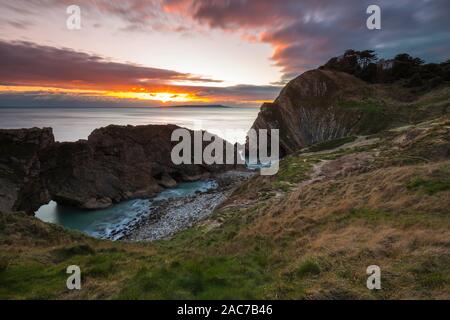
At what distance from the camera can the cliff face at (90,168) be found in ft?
156

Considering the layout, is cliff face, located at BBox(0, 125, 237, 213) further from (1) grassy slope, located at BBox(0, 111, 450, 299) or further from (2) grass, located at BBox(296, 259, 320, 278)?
(2) grass, located at BBox(296, 259, 320, 278)

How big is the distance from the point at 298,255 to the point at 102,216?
48828 millimetres

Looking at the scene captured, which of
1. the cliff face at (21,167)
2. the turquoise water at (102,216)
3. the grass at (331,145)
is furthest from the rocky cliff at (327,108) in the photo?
the cliff face at (21,167)

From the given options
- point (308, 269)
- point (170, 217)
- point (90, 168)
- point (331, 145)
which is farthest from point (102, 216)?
point (308, 269)

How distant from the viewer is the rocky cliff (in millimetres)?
80512

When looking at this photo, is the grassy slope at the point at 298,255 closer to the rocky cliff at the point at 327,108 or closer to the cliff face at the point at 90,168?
the cliff face at the point at 90,168

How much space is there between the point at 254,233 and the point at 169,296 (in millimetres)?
10811

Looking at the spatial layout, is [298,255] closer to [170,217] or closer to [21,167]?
[170,217]

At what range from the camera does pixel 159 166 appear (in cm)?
7688

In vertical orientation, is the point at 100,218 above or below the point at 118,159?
below

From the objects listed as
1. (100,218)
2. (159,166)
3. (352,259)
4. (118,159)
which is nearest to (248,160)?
(159,166)

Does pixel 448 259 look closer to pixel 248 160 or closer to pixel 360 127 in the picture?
pixel 360 127

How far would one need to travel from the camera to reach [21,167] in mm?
47594

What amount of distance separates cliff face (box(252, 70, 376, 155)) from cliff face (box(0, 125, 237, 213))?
26.4 m
